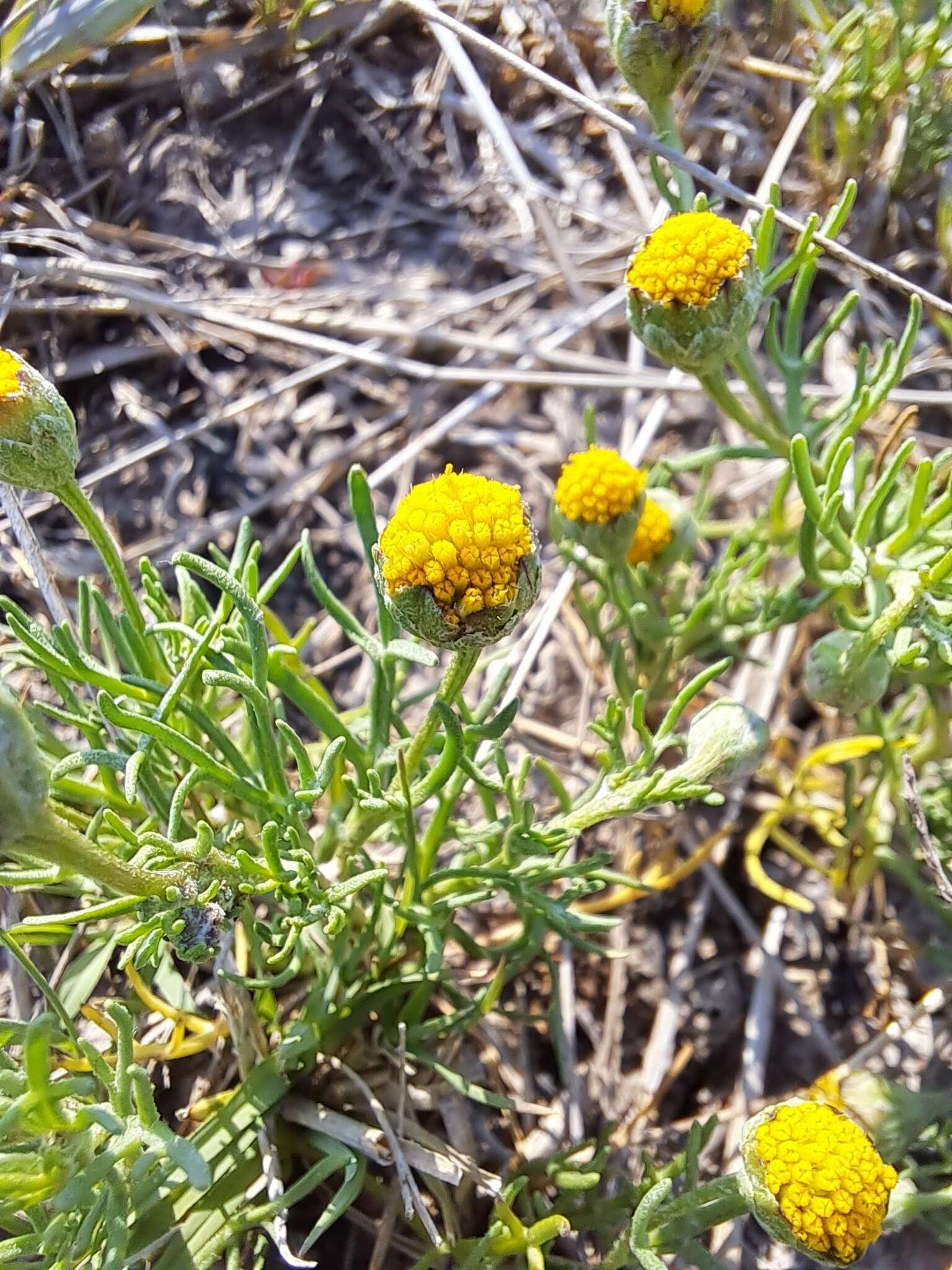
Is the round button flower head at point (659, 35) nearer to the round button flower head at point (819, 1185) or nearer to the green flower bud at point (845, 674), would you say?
the green flower bud at point (845, 674)

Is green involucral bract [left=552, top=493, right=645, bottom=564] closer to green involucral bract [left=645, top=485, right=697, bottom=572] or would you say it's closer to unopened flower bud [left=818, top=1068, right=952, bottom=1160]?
green involucral bract [left=645, top=485, right=697, bottom=572]

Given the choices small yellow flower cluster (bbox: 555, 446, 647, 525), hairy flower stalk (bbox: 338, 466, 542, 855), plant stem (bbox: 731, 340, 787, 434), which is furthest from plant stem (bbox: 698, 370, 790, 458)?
hairy flower stalk (bbox: 338, 466, 542, 855)

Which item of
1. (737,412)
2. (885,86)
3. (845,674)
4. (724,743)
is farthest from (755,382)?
(885,86)

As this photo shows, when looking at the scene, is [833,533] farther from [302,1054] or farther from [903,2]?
[903,2]

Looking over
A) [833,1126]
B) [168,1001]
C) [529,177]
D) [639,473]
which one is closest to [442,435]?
[529,177]

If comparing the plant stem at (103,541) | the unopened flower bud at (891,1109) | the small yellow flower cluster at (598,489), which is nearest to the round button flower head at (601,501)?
the small yellow flower cluster at (598,489)
